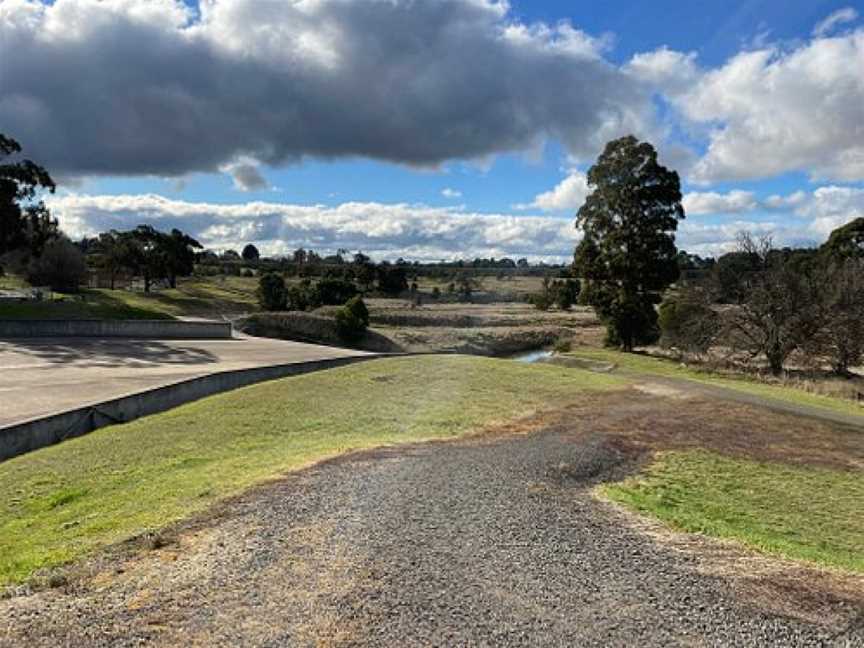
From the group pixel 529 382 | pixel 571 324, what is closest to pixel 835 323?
pixel 529 382

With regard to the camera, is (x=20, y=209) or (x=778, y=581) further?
(x=20, y=209)

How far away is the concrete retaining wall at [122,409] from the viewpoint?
36.4 ft

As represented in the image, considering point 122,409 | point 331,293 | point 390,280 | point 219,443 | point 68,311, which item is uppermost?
point 390,280

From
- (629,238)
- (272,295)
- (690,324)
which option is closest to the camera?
(690,324)

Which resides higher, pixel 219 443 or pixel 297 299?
pixel 297 299

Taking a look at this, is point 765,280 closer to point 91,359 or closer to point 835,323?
point 835,323

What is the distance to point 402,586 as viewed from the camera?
194 inches

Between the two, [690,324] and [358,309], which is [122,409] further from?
[358,309]

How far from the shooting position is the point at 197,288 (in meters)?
58.2

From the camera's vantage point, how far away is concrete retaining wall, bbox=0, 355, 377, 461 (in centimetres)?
1110

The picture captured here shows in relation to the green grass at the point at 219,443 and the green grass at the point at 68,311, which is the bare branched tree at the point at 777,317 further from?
the green grass at the point at 68,311

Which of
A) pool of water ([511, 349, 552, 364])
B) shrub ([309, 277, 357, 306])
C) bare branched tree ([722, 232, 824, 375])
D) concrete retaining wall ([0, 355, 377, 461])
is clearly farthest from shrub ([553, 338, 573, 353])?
concrete retaining wall ([0, 355, 377, 461])

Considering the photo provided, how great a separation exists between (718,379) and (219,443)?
60.2ft

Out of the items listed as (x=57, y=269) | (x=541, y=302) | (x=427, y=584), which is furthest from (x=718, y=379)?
(x=57, y=269)
